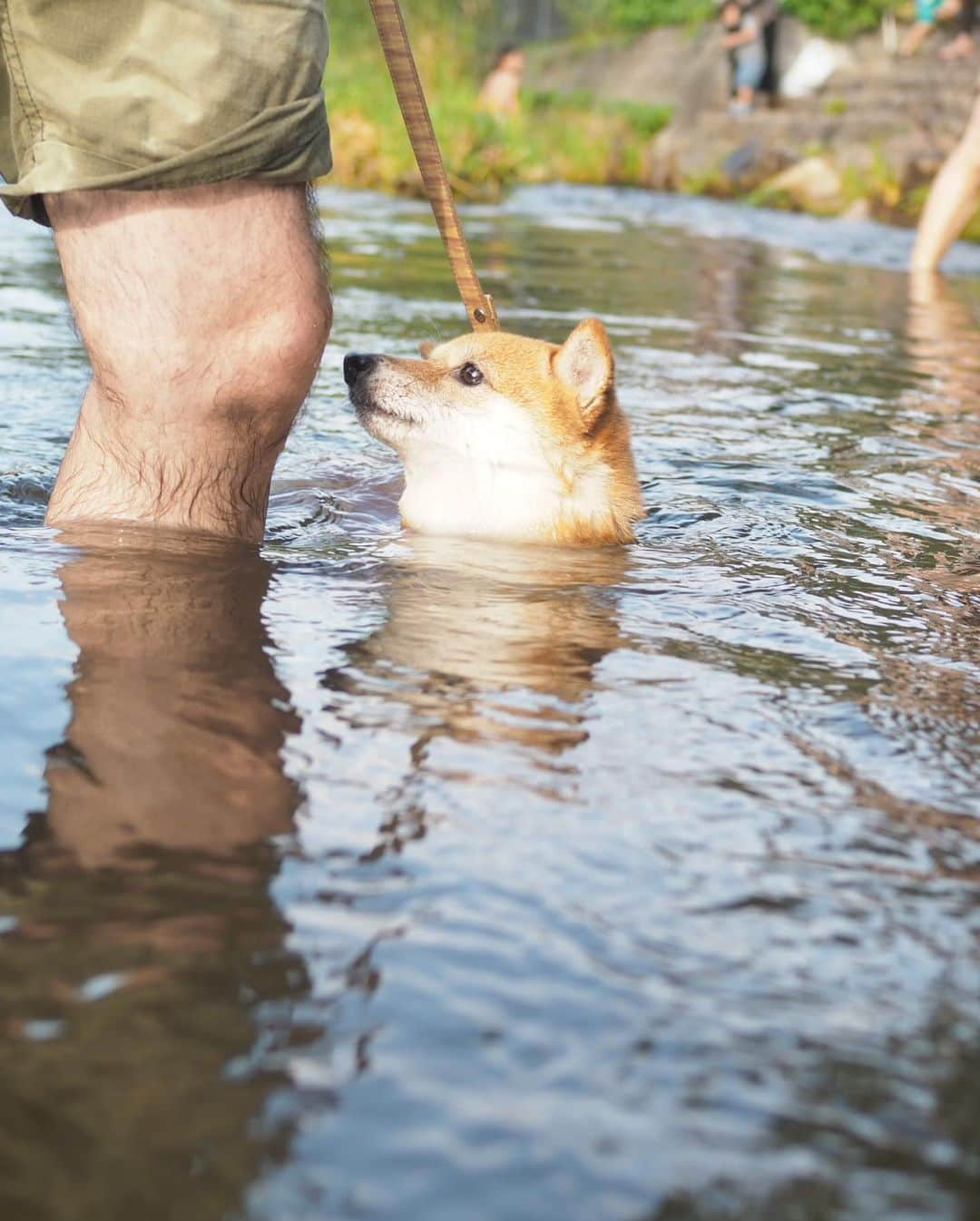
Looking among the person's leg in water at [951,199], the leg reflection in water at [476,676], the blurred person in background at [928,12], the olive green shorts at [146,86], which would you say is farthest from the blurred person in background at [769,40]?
the olive green shorts at [146,86]

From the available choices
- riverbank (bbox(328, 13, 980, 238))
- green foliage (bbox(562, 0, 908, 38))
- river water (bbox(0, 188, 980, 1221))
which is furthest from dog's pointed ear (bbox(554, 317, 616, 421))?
green foliage (bbox(562, 0, 908, 38))

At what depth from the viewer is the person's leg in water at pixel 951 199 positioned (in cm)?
930

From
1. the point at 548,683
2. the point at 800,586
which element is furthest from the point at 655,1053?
the point at 800,586

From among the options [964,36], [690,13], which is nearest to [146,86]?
[964,36]

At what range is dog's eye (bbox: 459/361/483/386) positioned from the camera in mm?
4559

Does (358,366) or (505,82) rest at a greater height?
(505,82)

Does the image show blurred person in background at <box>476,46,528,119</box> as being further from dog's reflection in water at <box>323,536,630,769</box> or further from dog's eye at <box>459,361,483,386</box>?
dog's reflection in water at <box>323,536,630,769</box>

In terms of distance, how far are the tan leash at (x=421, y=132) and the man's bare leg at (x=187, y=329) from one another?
49cm

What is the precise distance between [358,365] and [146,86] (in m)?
1.44

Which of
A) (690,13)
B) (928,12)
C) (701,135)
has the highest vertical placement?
(690,13)

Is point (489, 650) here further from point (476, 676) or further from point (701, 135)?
point (701, 135)

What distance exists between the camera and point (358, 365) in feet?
14.5

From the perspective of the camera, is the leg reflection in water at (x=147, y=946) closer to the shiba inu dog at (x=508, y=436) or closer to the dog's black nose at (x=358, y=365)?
the shiba inu dog at (x=508, y=436)

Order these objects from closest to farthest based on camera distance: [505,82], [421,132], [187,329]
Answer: [187,329]
[421,132]
[505,82]
